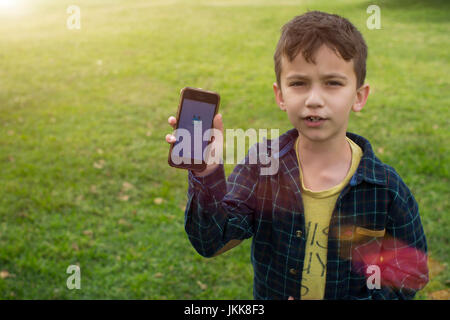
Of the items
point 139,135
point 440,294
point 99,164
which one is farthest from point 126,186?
point 440,294

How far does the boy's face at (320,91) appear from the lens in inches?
65.0

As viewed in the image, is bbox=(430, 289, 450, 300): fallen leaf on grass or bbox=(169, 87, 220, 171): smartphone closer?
bbox=(169, 87, 220, 171): smartphone

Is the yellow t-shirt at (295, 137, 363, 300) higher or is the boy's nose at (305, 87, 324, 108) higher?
the boy's nose at (305, 87, 324, 108)

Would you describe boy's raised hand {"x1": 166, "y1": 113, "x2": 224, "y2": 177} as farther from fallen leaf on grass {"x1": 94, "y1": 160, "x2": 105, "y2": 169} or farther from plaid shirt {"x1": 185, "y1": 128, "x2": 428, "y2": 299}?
fallen leaf on grass {"x1": 94, "y1": 160, "x2": 105, "y2": 169}

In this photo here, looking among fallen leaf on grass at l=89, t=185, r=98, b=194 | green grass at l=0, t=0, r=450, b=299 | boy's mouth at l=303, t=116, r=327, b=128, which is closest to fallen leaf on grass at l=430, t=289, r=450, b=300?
green grass at l=0, t=0, r=450, b=299

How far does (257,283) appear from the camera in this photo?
2.10m

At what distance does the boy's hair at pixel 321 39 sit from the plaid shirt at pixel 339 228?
386 millimetres

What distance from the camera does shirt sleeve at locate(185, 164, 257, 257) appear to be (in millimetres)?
1634

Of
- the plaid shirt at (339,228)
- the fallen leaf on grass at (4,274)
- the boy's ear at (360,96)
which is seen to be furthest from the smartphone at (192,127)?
the fallen leaf on grass at (4,274)

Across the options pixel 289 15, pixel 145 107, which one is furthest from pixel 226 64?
pixel 289 15

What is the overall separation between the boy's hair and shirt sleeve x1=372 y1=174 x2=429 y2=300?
0.55 m

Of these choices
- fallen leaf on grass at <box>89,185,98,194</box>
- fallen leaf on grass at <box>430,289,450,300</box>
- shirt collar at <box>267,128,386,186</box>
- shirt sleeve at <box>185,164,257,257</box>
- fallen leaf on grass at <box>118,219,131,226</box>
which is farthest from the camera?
fallen leaf on grass at <box>89,185,98,194</box>

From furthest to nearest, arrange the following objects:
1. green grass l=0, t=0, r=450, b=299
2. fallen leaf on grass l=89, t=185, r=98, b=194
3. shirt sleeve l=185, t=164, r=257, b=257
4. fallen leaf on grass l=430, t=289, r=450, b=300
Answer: fallen leaf on grass l=89, t=185, r=98, b=194
green grass l=0, t=0, r=450, b=299
fallen leaf on grass l=430, t=289, r=450, b=300
shirt sleeve l=185, t=164, r=257, b=257
